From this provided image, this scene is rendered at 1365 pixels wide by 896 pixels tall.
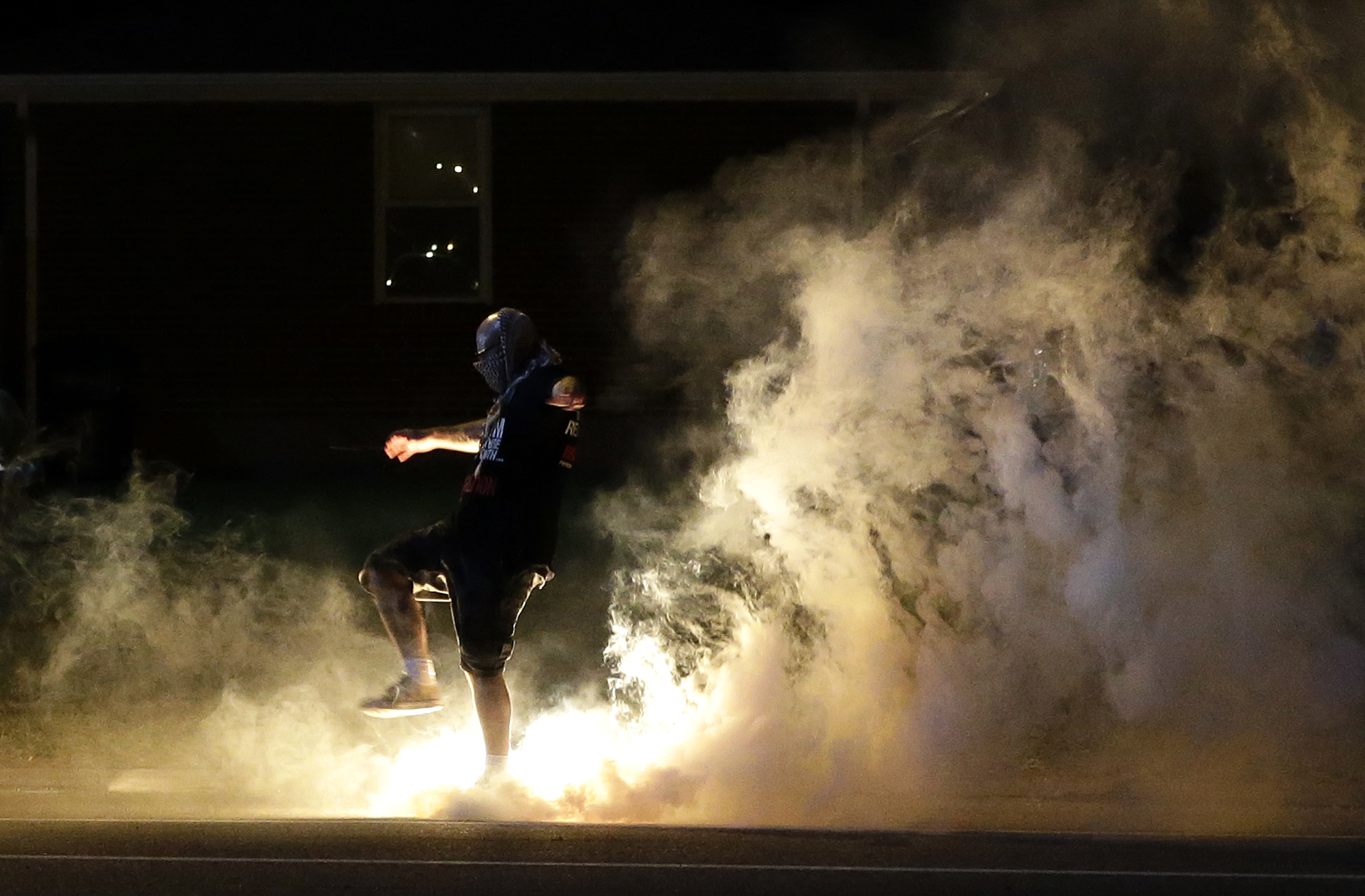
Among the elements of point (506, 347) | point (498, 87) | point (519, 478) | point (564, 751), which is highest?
point (498, 87)

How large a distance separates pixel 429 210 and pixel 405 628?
31.3 ft

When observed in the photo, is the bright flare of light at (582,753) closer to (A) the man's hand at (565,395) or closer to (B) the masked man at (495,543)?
(B) the masked man at (495,543)

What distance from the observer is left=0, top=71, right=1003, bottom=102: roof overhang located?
47.4 feet

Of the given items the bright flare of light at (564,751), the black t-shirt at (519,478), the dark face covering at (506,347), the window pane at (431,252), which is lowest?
the bright flare of light at (564,751)

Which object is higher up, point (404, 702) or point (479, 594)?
point (479, 594)

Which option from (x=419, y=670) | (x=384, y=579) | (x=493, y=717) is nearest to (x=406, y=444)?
(x=384, y=579)

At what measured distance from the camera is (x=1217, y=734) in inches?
276

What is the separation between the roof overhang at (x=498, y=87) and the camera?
47.4ft

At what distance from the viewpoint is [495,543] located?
19.6 ft

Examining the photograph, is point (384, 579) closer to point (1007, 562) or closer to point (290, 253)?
point (1007, 562)

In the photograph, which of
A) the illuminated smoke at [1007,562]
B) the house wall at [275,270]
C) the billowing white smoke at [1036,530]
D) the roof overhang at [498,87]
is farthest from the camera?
the house wall at [275,270]

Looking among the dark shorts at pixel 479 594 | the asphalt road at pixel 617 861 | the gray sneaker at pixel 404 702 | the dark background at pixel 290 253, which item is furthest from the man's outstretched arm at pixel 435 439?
the dark background at pixel 290 253

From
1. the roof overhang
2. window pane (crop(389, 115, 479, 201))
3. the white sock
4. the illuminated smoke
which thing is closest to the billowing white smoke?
the illuminated smoke

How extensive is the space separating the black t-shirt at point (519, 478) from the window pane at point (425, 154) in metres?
9.55
